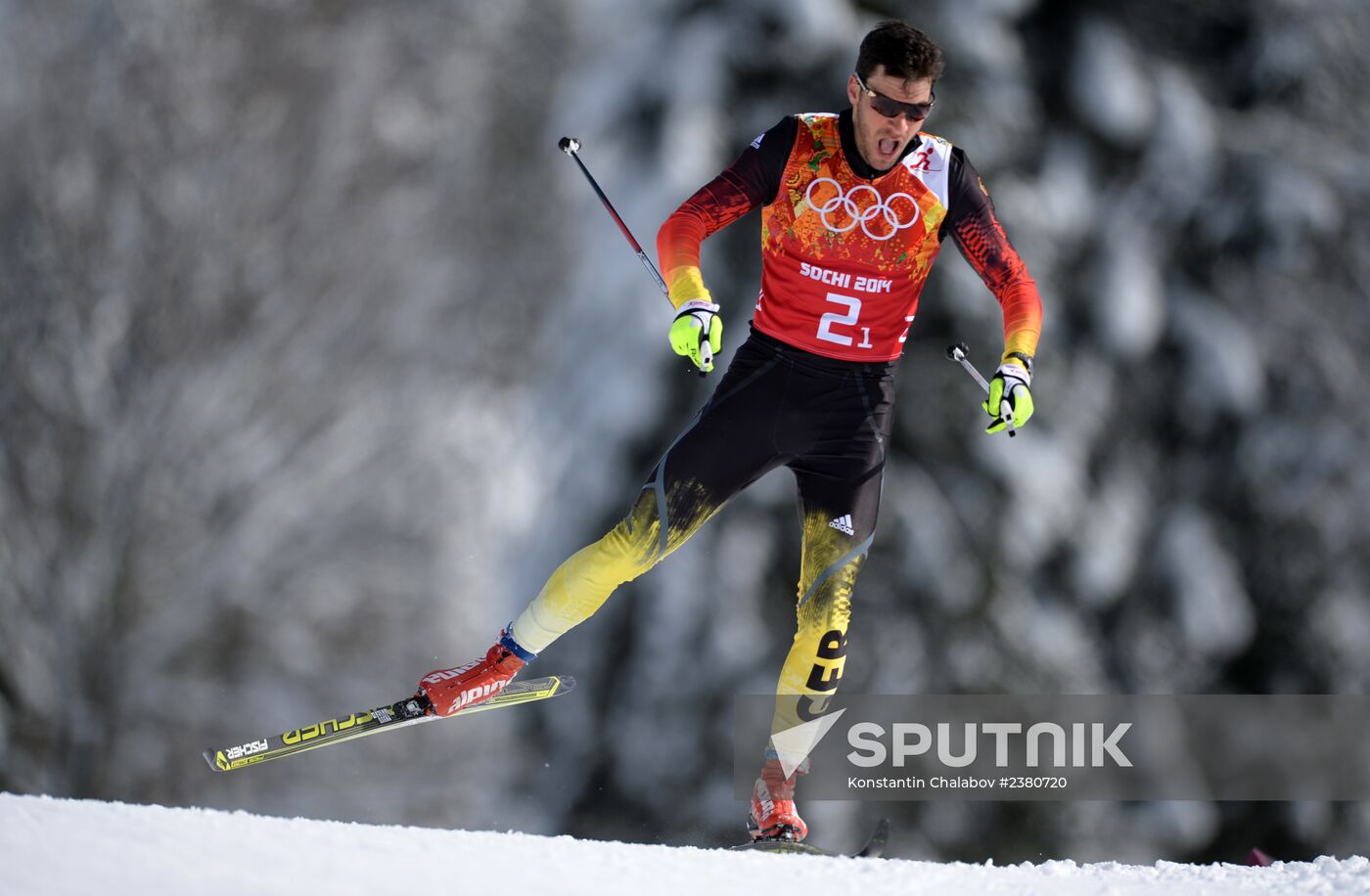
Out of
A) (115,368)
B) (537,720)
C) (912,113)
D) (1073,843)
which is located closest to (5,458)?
(115,368)

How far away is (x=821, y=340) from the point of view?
176 inches

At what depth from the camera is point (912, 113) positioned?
4.21 metres

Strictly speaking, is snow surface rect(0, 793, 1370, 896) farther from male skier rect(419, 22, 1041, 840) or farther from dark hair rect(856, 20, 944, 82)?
dark hair rect(856, 20, 944, 82)

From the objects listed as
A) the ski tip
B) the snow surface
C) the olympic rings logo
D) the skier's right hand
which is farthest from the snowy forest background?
the snow surface

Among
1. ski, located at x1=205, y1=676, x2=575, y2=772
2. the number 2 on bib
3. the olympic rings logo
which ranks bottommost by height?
ski, located at x1=205, y1=676, x2=575, y2=772

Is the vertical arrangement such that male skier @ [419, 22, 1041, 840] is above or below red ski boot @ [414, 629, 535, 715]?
above

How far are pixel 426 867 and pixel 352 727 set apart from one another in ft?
3.84

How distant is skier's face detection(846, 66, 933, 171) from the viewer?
4.19 metres

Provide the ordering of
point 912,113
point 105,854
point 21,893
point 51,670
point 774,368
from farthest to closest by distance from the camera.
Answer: point 51,670
point 774,368
point 912,113
point 105,854
point 21,893

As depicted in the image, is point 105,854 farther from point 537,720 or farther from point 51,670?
point 51,670

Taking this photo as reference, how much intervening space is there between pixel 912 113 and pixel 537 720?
4.91 m

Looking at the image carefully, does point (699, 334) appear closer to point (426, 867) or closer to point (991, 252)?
point (991, 252)

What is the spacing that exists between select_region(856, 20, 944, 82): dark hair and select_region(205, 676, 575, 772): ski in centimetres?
234

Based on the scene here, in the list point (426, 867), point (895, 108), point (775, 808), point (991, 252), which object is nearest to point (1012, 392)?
point (991, 252)
